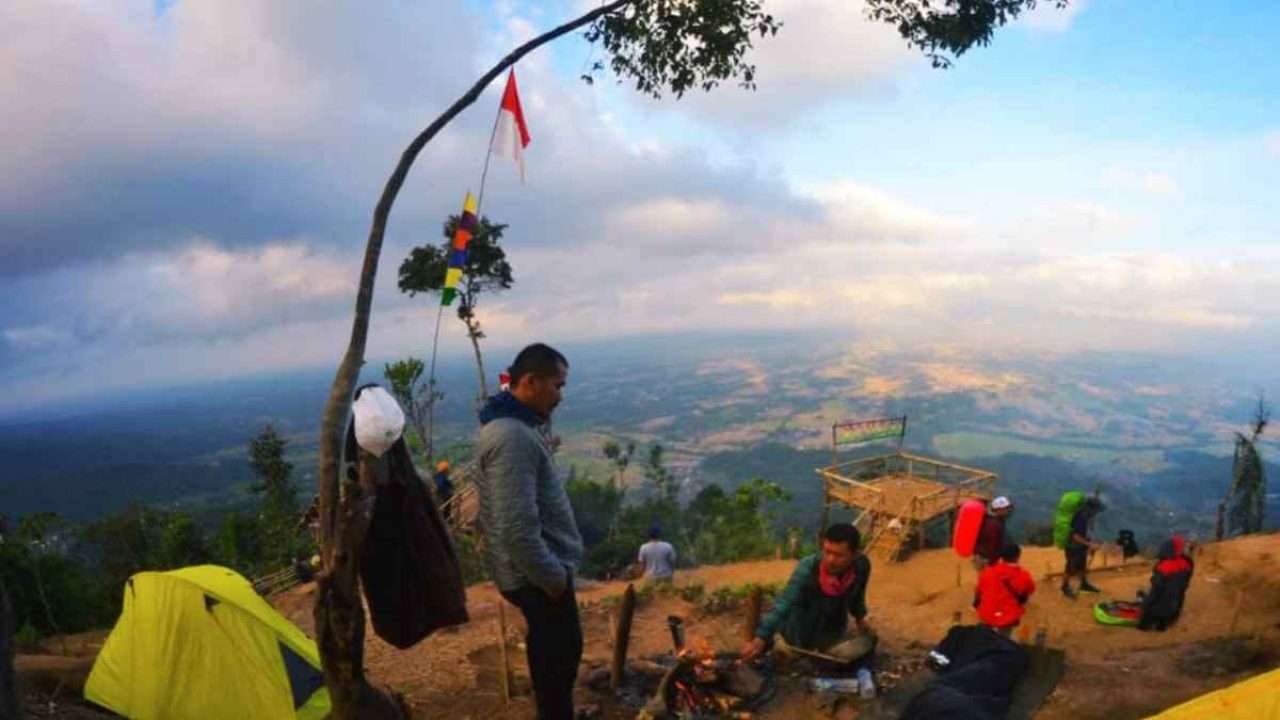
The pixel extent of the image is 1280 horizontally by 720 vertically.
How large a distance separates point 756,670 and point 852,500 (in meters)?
12.0

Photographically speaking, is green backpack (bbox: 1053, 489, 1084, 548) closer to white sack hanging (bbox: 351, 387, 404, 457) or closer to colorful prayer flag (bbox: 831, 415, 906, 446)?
colorful prayer flag (bbox: 831, 415, 906, 446)

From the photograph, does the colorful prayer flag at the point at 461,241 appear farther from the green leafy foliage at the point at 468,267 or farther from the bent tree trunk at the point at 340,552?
the green leafy foliage at the point at 468,267

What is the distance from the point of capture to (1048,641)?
6.65m

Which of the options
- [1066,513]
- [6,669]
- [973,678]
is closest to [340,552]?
[6,669]

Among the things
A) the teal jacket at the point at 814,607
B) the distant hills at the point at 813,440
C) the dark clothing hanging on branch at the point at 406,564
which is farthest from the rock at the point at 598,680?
the distant hills at the point at 813,440

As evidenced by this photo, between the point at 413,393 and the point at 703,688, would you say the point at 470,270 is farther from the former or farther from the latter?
the point at 703,688

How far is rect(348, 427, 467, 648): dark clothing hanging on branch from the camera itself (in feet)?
10.0

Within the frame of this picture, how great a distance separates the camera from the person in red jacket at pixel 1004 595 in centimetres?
564

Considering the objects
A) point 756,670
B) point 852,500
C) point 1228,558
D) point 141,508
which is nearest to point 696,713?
point 756,670

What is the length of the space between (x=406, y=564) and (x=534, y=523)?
2.89 feet

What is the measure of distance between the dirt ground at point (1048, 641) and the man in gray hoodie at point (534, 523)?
5.65 feet

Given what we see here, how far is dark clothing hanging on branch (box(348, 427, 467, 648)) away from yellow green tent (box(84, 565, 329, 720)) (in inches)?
72.9

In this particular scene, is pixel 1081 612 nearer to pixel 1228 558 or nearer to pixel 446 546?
pixel 1228 558

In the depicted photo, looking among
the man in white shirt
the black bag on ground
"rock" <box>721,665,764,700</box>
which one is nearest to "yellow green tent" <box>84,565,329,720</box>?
"rock" <box>721,665,764,700</box>
